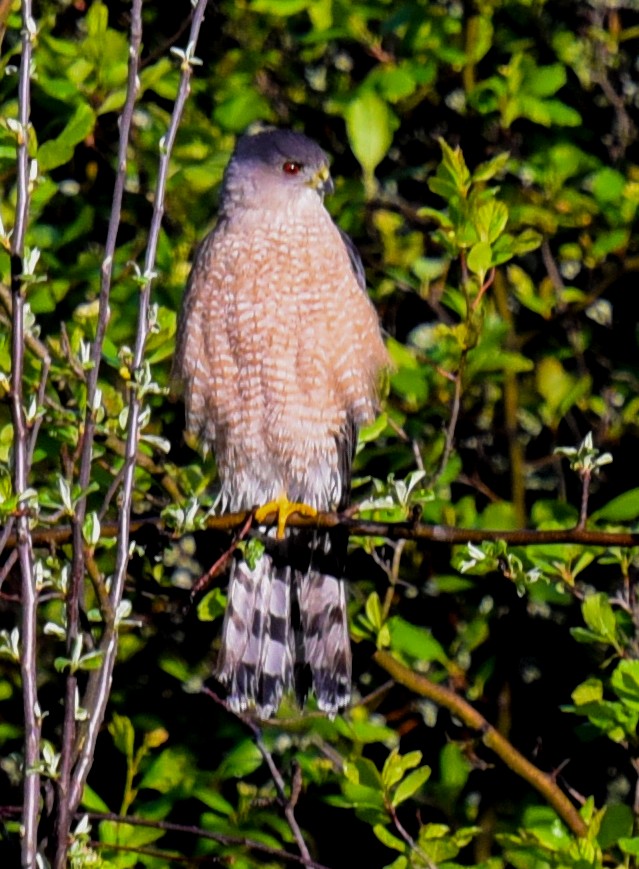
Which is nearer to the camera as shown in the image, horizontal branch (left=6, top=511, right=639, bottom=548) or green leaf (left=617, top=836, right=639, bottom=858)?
horizontal branch (left=6, top=511, right=639, bottom=548)

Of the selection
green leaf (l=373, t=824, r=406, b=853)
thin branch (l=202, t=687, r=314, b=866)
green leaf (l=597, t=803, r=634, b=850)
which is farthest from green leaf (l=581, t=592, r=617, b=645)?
thin branch (l=202, t=687, r=314, b=866)

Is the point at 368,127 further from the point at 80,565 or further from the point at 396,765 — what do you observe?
the point at 80,565

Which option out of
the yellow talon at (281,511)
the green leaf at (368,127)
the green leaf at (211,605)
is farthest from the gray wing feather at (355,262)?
the green leaf at (211,605)

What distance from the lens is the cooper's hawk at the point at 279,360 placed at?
166 inches

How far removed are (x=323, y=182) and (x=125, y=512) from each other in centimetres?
210

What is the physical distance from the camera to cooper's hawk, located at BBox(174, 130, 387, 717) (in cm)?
421

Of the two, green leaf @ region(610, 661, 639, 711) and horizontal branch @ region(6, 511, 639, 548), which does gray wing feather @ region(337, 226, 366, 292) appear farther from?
green leaf @ region(610, 661, 639, 711)

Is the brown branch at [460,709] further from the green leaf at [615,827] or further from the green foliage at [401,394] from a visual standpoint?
the green leaf at [615,827]

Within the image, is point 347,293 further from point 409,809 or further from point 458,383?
point 409,809

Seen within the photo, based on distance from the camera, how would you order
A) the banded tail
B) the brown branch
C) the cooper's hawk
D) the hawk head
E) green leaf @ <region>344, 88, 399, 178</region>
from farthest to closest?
the hawk head < the cooper's hawk < the banded tail < green leaf @ <region>344, 88, 399, 178</region> < the brown branch

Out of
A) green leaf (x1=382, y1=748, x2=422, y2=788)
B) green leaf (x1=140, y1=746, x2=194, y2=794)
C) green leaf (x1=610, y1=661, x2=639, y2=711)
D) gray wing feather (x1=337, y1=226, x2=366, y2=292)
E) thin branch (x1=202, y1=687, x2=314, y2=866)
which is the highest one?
gray wing feather (x1=337, y1=226, x2=366, y2=292)

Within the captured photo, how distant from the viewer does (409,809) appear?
418 centimetres

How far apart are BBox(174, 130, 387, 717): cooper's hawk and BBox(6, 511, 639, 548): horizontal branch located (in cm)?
106

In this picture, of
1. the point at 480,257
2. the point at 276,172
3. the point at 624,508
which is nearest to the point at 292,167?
the point at 276,172
